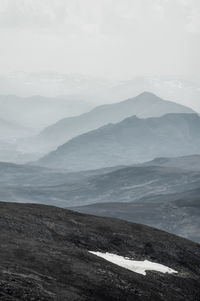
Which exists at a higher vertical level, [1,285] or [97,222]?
[97,222]

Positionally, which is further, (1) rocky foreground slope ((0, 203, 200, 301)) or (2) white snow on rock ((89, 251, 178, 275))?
(2) white snow on rock ((89, 251, 178, 275))

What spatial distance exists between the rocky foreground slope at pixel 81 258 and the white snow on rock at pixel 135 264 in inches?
51.9

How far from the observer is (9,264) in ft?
147

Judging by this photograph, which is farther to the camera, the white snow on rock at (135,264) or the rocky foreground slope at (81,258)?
the white snow on rock at (135,264)

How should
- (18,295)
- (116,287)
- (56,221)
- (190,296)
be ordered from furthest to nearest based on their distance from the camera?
(56,221) < (190,296) < (116,287) < (18,295)

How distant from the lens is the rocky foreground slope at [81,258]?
4241cm

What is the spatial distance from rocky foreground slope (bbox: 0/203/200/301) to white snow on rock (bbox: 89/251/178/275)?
1.32 metres

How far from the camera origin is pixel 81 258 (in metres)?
53.1

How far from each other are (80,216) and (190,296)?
2441cm

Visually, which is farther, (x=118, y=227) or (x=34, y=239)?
(x=118, y=227)

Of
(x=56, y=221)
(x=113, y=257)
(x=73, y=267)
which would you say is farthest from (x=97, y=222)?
(x=73, y=267)

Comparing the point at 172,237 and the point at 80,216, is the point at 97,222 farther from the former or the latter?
the point at 172,237

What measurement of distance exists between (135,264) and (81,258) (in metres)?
7.78

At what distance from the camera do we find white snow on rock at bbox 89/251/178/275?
57.0 m
